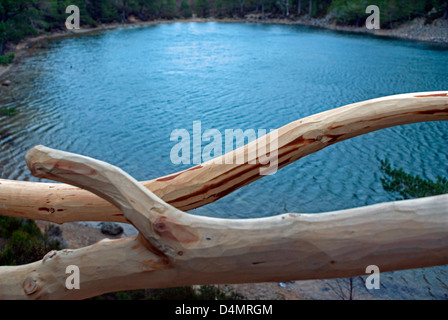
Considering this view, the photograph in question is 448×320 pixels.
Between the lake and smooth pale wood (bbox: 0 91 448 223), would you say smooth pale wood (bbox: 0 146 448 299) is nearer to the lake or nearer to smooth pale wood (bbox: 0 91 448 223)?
smooth pale wood (bbox: 0 91 448 223)

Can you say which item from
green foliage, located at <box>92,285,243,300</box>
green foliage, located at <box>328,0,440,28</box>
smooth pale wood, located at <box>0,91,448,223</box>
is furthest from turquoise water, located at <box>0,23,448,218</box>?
green foliage, located at <box>328,0,440,28</box>

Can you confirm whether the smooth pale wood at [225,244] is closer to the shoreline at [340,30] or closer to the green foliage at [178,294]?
the green foliage at [178,294]

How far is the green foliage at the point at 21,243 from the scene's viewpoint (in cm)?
512

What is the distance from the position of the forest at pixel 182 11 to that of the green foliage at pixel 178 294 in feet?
63.4

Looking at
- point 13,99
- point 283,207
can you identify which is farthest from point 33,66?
point 283,207

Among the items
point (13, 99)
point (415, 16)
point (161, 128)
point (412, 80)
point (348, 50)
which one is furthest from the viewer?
point (415, 16)

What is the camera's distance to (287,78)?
63.4ft

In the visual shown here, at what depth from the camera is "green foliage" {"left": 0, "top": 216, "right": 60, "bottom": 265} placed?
5125 millimetres

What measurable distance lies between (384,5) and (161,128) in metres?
31.0

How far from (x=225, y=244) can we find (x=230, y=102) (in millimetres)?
14318

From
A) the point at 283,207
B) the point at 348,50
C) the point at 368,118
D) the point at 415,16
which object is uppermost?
the point at 415,16

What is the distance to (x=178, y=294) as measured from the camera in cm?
504

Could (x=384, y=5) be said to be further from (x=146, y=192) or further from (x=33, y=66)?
(x=146, y=192)

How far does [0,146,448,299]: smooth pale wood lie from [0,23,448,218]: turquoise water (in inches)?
261
